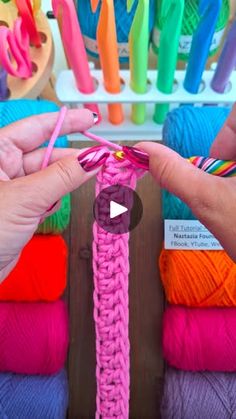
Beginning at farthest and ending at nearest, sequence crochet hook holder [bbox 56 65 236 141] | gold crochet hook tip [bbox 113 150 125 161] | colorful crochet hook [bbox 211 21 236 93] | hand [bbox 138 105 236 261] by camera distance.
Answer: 1. crochet hook holder [bbox 56 65 236 141]
2. colorful crochet hook [bbox 211 21 236 93]
3. gold crochet hook tip [bbox 113 150 125 161]
4. hand [bbox 138 105 236 261]

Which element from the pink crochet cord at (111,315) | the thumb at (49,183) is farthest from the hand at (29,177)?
the pink crochet cord at (111,315)

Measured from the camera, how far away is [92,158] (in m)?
0.61

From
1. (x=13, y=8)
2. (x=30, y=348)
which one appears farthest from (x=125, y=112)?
(x=30, y=348)

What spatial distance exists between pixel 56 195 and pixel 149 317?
45cm

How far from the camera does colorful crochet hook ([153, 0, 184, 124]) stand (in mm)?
691

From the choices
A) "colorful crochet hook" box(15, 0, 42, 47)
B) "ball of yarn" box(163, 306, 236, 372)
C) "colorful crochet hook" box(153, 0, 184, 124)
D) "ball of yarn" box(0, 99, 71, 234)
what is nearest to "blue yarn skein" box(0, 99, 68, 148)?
"ball of yarn" box(0, 99, 71, 234)

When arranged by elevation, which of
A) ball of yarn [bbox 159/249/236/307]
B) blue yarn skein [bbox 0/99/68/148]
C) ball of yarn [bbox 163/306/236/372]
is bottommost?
ball of yarn [bbox 163/306/236/372]

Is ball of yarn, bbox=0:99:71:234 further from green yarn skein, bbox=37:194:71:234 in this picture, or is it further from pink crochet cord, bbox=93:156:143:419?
pink crochet cord, bbox=93:156:143:419

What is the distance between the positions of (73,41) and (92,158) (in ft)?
0.80

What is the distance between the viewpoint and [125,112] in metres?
1.03

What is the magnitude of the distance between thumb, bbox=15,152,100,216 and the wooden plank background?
390 millimetres

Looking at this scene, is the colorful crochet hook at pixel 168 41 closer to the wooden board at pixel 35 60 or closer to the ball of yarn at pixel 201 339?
the wooden board at pixel 35 60

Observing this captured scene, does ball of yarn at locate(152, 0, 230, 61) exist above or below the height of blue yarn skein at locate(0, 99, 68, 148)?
above

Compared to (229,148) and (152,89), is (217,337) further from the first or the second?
(152,89)
